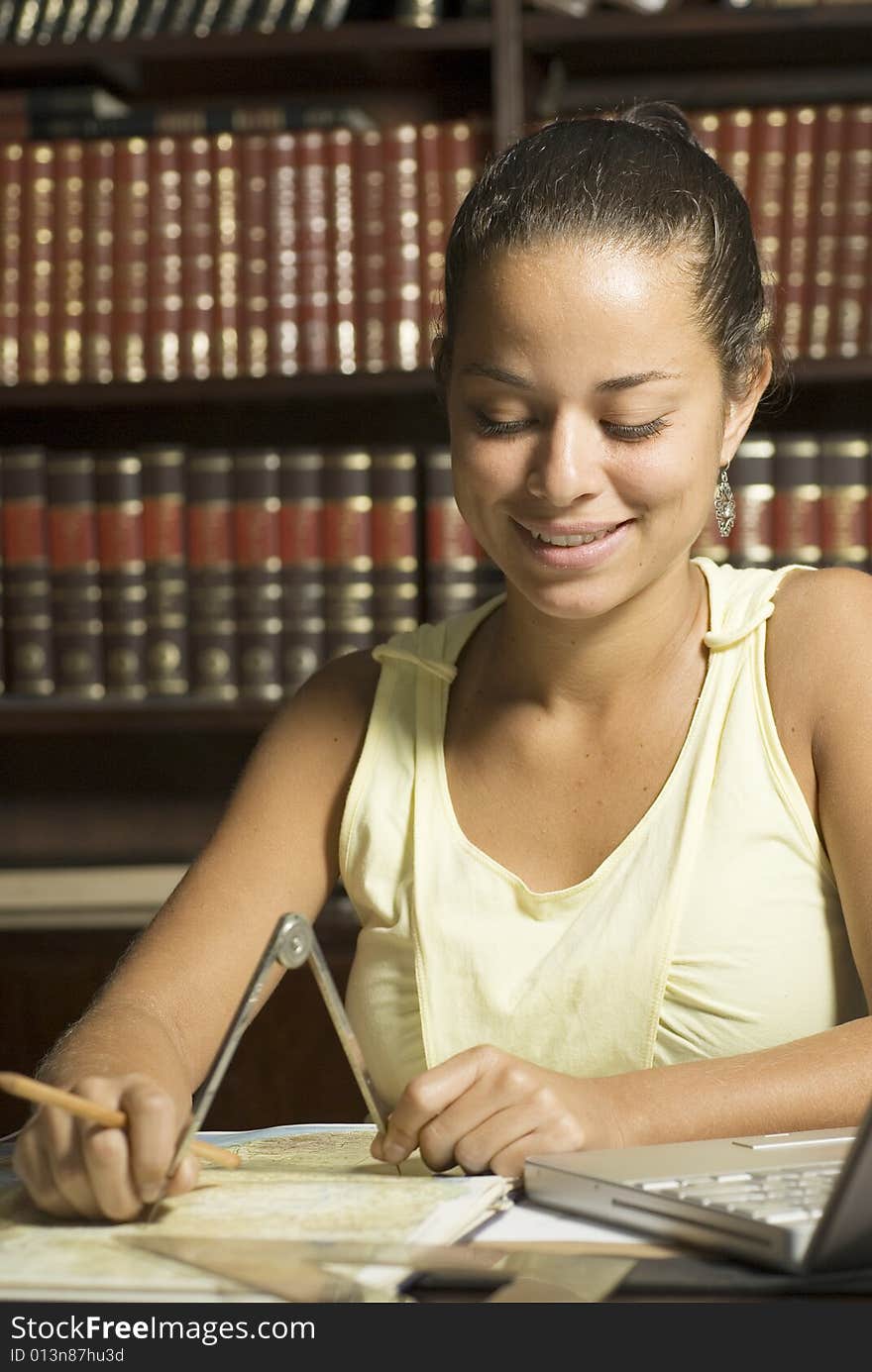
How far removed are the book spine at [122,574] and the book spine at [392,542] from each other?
1.03 feet

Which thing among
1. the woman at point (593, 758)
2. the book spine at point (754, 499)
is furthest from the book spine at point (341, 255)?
the woman at point (593, 758)

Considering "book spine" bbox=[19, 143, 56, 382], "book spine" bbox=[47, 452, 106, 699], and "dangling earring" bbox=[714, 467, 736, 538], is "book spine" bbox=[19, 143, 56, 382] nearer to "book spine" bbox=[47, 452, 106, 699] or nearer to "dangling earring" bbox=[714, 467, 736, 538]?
"book spine" bbox=[47, 452, 106, 699]

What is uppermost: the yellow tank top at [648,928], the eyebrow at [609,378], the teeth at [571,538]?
the eyebrow at [609,378]

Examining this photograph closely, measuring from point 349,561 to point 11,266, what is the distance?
588mm

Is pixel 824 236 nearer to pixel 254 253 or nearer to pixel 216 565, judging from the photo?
pixel 254 253

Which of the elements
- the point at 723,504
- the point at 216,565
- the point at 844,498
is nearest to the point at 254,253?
the point at 216,565

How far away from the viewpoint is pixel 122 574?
224cm

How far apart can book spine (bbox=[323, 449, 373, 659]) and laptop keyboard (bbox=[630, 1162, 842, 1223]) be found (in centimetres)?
150

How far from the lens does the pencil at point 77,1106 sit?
0.76 metres

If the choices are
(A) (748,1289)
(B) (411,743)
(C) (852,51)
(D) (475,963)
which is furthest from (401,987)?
(C) (852,51)

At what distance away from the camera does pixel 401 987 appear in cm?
126

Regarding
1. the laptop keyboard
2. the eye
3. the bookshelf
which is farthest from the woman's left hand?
the bookshelf

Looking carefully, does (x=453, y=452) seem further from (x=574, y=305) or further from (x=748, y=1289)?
(x=748, y=1289)

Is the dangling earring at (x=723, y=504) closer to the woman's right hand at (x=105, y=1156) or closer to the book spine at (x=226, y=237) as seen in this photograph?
the woman's right hand at (x=105, y=1156)
